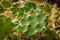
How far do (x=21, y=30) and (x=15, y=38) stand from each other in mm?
264

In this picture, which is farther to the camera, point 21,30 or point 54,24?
point 54,24

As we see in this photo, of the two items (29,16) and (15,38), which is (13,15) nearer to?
(15,38)

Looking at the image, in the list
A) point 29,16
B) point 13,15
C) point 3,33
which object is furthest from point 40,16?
point 13,15

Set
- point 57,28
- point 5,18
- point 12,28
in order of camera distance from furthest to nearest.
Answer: point 57,28 → point 12,28 → point 5,18

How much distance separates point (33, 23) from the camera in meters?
2.34

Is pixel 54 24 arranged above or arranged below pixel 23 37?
above

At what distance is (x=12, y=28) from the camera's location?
8.45 ft

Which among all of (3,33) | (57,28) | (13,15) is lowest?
(3,33)

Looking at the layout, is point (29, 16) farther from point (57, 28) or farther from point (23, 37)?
point (57, 28)

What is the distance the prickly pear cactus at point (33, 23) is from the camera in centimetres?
233

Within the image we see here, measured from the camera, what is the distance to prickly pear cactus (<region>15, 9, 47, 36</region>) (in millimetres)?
2326

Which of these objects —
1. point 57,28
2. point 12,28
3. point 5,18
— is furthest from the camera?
point 57,28

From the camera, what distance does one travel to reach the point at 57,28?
9.07 ft

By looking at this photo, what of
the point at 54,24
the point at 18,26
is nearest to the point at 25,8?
the point at 18,26
